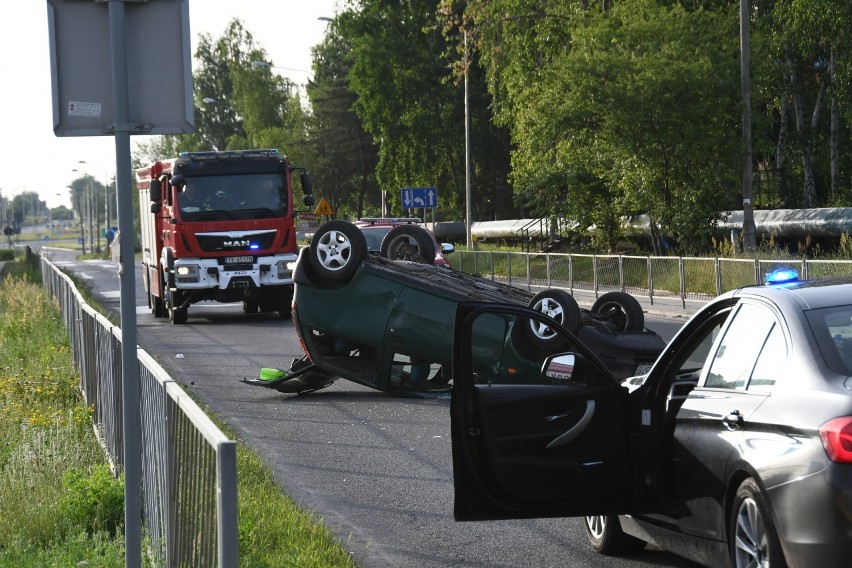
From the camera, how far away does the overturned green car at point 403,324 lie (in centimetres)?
1268

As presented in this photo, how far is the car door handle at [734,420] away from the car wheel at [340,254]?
7.69 m

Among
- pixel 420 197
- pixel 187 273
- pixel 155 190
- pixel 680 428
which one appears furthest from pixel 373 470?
pixel 420 197

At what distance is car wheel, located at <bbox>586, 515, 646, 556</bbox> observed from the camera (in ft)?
22.5

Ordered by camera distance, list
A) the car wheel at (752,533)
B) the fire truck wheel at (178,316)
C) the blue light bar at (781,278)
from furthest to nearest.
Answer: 1. the fire truck wheel at (178,316)
2. the blue light bar at (781,278)
3. the car wheel at (752,533)

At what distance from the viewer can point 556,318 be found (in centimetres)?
1284

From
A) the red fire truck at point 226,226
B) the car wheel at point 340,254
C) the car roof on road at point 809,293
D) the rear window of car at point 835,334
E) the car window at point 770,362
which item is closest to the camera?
the rear window of car at point 835,334

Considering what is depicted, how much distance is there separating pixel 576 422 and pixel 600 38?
99.4ft

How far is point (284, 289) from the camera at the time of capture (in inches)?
1032

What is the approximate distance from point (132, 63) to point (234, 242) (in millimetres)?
19994

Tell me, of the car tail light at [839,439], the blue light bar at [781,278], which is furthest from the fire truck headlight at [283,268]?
the car tail light at [839,439]

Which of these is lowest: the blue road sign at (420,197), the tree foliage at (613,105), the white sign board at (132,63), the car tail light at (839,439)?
the car tail light at (839,439)

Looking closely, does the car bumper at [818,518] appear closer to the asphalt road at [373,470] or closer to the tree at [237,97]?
the asphalt road at [373,470]

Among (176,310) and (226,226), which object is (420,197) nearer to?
(176,310)

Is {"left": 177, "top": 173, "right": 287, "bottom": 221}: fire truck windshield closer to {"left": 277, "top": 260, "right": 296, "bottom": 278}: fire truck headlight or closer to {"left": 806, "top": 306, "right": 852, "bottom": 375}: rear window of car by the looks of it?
{"left": 277, "top": 260, "right": 296, "bottom": 278}: fire truck headlight
